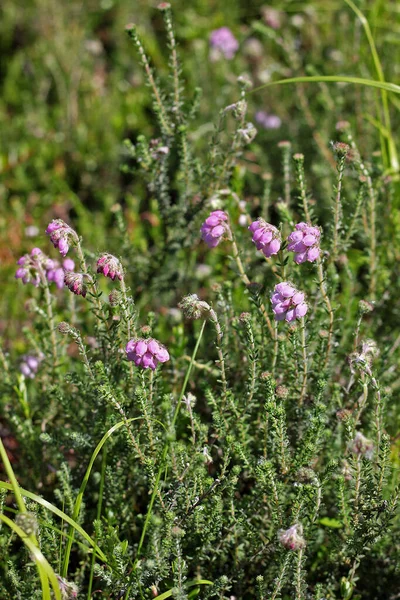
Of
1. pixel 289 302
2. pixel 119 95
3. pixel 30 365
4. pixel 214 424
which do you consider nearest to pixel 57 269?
pixel 30 365

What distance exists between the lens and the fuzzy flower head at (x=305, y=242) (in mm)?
2414

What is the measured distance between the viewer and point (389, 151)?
4176 mm

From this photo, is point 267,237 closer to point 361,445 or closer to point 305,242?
point 305,242

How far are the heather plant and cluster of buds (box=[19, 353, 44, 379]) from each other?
1 centimetres

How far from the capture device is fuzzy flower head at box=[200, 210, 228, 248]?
9.07 feet

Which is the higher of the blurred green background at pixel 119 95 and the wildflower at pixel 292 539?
the blurred green background at pixel 119 95

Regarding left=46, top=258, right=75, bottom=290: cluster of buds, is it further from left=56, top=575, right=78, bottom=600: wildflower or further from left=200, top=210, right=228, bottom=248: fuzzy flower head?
left=56, top=575, right=78, bottom=600: wildflower

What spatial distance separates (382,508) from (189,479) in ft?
2.52

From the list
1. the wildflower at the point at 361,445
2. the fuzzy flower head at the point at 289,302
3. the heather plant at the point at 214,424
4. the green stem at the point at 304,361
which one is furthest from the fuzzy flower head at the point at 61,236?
the wildflower at the point at 361,445

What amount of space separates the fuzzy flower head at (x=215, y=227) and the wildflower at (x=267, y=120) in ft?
9.50

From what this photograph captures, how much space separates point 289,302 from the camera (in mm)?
2465

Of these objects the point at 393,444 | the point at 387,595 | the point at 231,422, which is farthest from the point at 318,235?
the point at 387,595

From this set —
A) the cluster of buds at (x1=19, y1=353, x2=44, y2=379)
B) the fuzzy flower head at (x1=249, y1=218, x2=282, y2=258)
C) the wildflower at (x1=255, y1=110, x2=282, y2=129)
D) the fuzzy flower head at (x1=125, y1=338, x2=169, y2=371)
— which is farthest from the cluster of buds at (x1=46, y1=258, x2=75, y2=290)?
the wildflower at (x1=255, y1=110, x2=282, y2=129)

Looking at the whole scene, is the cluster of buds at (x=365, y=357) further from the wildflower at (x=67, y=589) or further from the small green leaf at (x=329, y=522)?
the wildflower at (x=67, y=589)
